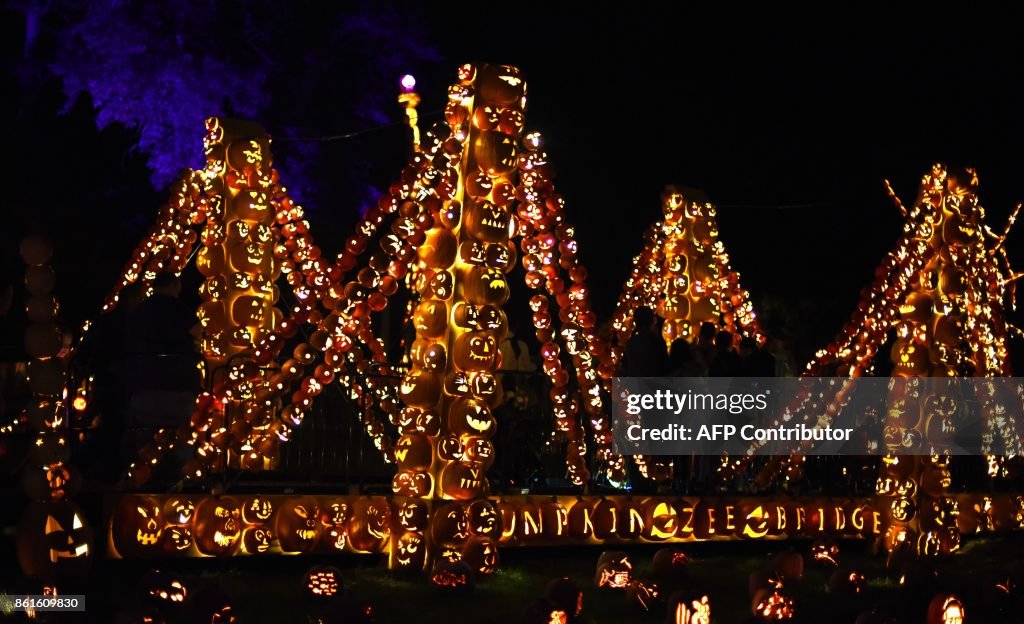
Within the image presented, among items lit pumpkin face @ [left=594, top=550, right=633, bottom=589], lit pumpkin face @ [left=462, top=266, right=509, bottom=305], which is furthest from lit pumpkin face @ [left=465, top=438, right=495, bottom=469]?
lit pumpkin face @ [left=594, top=550, right=633, bottom=589]

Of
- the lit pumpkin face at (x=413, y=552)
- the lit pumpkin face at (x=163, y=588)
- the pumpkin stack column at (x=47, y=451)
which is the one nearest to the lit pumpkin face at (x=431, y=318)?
the lit pumpkin face at (x=413, y=552)

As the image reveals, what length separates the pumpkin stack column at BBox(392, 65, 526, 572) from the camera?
11.7 m

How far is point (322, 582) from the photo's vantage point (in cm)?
997

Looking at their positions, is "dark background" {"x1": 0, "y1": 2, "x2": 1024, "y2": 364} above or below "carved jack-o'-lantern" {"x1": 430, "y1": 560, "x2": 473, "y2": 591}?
above

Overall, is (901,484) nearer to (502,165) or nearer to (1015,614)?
(1015,614)

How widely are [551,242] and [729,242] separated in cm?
1911

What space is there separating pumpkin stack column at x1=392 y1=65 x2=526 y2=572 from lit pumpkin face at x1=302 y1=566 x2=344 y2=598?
1.70m

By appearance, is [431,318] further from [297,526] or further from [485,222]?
[297,526]

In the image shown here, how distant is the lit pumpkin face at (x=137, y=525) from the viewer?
35.4 feet

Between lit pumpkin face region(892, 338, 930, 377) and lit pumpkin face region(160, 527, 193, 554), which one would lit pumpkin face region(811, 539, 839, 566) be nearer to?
lit pumpkin face region(892, 338, 930, 377)

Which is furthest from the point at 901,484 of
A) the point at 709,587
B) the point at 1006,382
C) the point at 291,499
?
the point at 291,499

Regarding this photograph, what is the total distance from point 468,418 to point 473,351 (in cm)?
56

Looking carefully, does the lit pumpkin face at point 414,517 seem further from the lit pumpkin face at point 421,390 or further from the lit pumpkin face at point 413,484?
the lit pumpkin face at point 421,390

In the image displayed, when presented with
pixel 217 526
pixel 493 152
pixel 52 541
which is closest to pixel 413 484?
pixel 217 526
